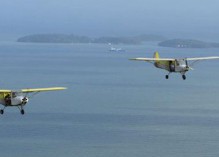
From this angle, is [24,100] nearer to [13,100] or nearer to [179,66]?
[13,100]

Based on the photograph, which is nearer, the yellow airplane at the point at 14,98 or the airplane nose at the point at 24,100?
the airplane nose at the point at 24,100

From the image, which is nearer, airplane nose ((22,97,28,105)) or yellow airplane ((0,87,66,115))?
airplane nose ((22,97,28,105))

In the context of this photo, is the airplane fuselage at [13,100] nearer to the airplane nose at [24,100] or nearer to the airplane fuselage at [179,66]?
the airplane nose at [24,100]

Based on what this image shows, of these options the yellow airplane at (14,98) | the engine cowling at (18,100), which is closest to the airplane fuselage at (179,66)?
the yellow airplane at (14,98)

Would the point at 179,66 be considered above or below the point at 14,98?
above

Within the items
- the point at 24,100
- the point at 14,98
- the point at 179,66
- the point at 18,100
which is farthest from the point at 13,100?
the point at 179,66

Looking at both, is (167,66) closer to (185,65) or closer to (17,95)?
(185,65)

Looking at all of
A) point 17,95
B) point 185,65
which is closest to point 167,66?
point 185,65

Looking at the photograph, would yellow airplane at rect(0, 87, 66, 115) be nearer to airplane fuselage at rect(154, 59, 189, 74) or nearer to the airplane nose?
the airplane nose

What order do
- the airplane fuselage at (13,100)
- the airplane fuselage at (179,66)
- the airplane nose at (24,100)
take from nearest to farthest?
the airplane nose at (24,100)
the airplane fuselage at (13,100)
the airplane fuselage at (179,66)

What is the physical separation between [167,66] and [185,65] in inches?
175

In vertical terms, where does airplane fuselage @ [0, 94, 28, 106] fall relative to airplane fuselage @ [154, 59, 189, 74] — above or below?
below

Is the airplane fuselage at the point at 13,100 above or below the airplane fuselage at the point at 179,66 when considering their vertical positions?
below

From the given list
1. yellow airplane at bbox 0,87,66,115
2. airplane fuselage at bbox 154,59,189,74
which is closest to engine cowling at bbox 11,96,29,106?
yellow airplane at bbox 0,87,66,115
